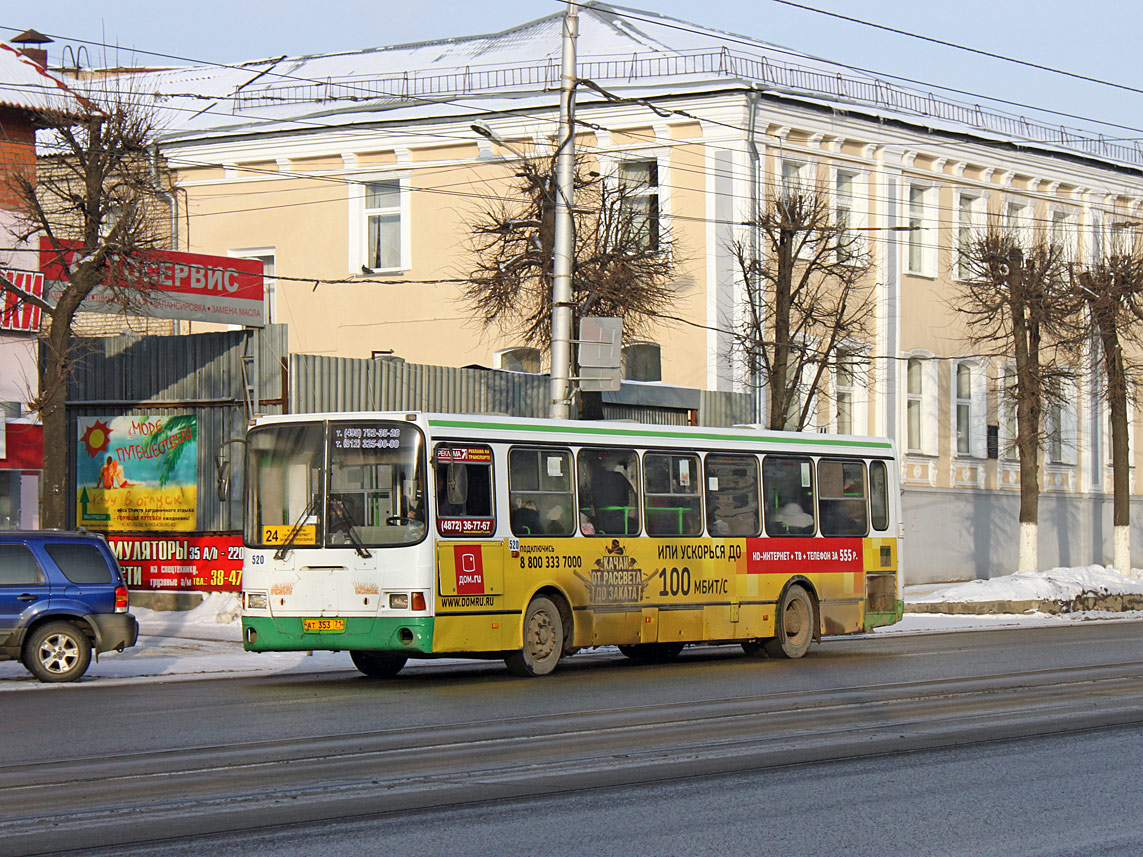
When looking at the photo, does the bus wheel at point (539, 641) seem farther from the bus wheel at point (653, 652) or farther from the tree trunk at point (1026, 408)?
the tree trunk at point (1026, 408)

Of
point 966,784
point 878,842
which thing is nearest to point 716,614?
point 966,784

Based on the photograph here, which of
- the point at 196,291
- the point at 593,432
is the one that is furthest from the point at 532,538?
the point at 196,291

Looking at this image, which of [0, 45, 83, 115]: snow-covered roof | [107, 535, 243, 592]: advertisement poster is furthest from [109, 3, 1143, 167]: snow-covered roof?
[107, 535, 243, 592]: advertisement poster

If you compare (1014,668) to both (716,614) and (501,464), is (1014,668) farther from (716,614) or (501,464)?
(501,464)

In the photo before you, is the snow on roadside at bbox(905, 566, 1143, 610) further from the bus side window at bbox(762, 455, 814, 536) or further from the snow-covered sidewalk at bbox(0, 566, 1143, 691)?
the bus side window at bbox(762, 455, 814, 536)

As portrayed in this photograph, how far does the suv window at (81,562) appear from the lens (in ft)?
58.6

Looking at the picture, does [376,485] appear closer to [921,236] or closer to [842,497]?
[842,497]

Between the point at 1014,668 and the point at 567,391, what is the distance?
24.3ft

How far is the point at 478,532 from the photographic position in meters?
17.5

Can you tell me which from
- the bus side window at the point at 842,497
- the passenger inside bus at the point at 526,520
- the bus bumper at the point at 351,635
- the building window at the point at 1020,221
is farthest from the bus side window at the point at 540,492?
the building window at the point at 1020,221

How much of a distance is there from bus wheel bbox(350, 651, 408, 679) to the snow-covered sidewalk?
963 millimetres

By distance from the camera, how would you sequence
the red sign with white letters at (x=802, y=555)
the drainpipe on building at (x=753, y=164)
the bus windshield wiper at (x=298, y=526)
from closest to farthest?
1. the bus windshield wiper at (x=298, y=526)
2. the red sign with white letters at (x=802, y=555)
3. the drainpipe on building at (x=753, y=164)

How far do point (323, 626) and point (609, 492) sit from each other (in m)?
3.87

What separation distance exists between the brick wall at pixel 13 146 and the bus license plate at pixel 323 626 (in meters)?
13.8
